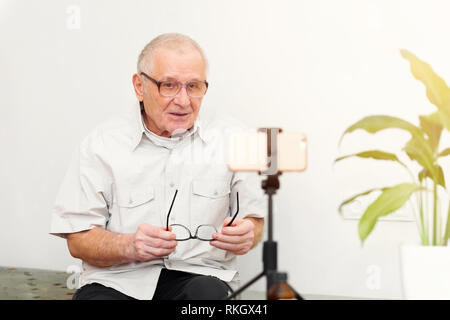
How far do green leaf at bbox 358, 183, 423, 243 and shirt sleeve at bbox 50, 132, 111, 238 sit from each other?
792mm

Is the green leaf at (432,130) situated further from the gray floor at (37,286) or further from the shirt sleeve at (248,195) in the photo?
the gray floor at (37,286)

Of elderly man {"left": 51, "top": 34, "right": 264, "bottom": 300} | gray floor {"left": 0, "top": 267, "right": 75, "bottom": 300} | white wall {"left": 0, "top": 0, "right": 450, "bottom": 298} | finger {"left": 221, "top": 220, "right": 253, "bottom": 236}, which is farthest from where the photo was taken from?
gray floor {"left": 0, "top": 267, "right": 75, "bottom": 300}

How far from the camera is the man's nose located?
1.59 meters

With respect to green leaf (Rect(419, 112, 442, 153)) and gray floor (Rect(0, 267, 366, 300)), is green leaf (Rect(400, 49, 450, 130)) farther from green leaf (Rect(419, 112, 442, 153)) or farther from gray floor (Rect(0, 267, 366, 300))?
gray floor (Rect(0, 267, 366, 300))

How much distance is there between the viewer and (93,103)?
2242 millimetres

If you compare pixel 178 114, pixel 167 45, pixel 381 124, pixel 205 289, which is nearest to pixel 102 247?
pixel 205 289

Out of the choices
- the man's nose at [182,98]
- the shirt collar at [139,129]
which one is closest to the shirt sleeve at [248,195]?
the shirt collar at [139,129]

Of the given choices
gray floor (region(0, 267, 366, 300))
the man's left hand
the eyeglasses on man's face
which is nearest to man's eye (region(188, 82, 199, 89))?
the eyeglasses on man's face

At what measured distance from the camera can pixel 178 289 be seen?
60.2 inches

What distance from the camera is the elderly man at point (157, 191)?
5.15ft

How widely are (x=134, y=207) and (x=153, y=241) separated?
0.27 m

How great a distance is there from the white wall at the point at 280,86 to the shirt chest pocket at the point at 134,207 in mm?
478

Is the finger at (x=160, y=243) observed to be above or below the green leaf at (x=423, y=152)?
below

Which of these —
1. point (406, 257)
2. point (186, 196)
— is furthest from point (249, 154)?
point (186, 196)
